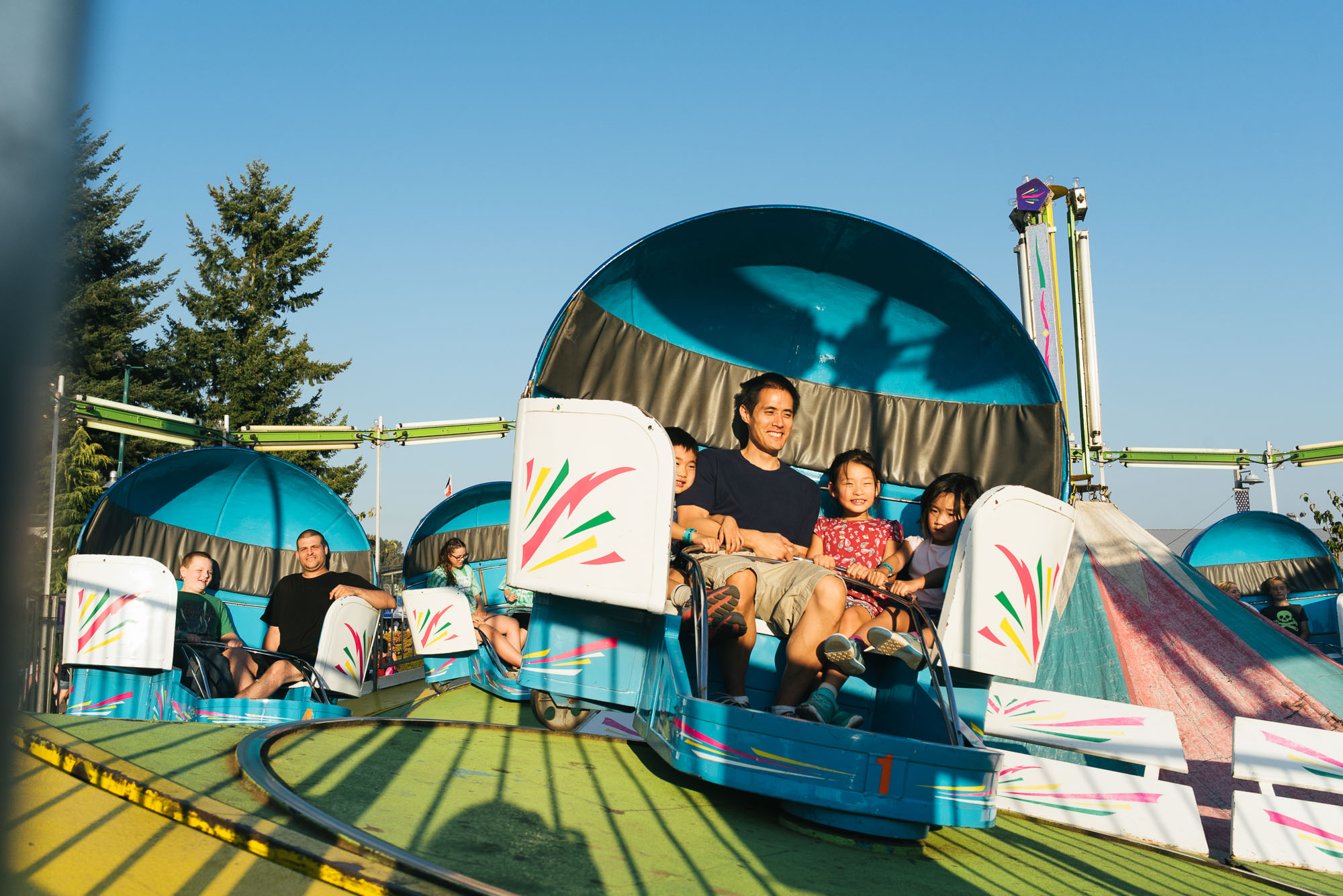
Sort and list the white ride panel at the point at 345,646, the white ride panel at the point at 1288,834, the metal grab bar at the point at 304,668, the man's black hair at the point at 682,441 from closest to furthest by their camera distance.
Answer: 1. the white ride panel at the point at 1288,834
2. the man's black hair at the point at 682,441
3. the metal grab bar at the point at 304,668
4. the white ride panel at the point at 345,646

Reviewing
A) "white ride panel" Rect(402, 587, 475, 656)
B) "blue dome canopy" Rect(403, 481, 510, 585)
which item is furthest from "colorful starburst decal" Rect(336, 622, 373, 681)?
"blue dome canopy" Rect(403, 481, 510, 585)

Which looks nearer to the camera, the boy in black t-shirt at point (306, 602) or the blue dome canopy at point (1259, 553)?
the boy in black t-shirt at point (306, 602)

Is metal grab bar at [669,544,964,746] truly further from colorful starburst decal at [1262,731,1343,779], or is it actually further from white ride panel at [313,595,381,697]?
white ride panel at [313,595,381,697]

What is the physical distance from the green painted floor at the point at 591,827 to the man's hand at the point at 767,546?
45.2 inches

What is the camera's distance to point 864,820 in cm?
330

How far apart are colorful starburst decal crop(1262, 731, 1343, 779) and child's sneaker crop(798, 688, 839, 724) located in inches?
108

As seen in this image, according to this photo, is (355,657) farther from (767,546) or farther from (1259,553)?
(1259,553)

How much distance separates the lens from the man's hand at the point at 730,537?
435cm

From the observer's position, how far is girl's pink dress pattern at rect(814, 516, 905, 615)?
5074mm

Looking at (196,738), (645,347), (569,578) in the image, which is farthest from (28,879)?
(645,347)

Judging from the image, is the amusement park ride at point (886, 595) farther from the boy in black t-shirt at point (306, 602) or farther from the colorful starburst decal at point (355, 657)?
the boy in black t-shirt at point (306, 602)

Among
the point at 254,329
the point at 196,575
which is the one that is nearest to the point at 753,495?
the point at 196,575

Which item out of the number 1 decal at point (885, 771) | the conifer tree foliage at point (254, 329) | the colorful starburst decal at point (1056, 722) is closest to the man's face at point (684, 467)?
the number 1 decal at point (885, 771)

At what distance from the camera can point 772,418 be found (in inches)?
192
